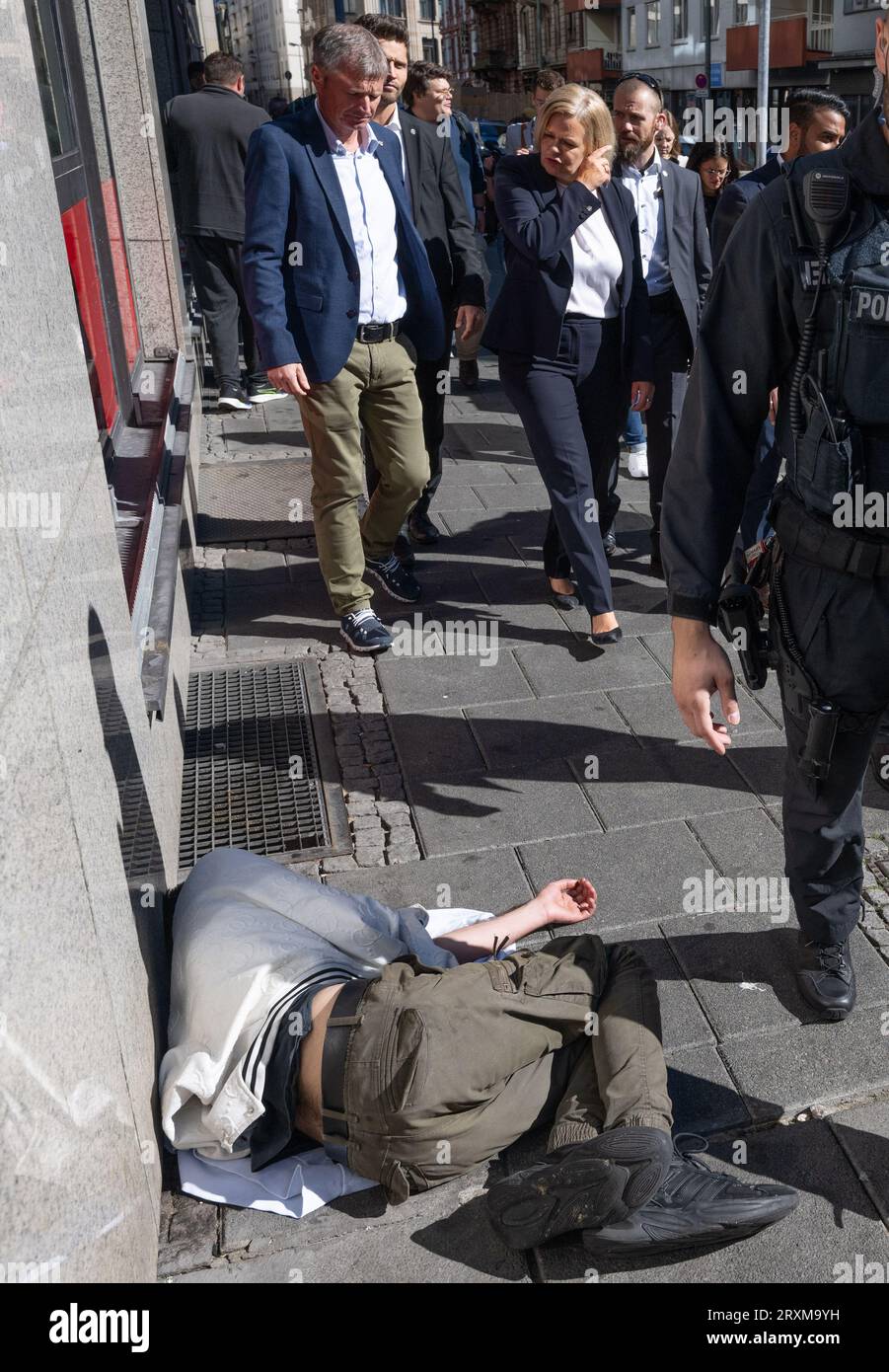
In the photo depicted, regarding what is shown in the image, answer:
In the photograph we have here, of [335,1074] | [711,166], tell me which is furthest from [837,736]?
[711,166]

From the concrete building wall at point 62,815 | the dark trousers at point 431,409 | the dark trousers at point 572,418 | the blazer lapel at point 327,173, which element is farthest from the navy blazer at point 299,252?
the concrete building wall at point 62,815

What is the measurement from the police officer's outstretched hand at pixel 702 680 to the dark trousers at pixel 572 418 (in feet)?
8.01

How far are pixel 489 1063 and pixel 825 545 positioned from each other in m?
1.28

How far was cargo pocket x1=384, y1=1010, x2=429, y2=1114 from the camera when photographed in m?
2.39

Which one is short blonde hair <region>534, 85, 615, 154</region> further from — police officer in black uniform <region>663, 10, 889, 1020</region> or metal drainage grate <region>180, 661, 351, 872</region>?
police officer in black uniform <region>663, 10, 889, 1020</region>

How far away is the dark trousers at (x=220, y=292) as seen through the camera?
9.03m

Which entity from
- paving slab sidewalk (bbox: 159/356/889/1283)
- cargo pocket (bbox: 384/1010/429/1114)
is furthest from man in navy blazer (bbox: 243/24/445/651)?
cargo pocket (bbox: 384/1010/429/1114)

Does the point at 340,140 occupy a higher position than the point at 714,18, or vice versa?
the point at 714,18

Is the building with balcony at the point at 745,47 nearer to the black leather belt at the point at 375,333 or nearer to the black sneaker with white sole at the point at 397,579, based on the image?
the black sneaker with white sole at the point at 397,579

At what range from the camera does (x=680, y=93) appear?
141 feet

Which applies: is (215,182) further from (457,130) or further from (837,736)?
(837,736)

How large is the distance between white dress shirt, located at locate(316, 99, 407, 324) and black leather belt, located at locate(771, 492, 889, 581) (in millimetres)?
2749

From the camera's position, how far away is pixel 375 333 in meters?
4.98

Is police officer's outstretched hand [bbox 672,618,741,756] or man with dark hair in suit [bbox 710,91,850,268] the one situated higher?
man with dark hair in suit [bbox 710,91,850,268]
